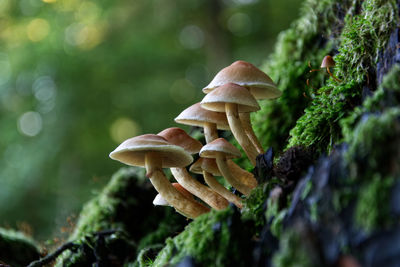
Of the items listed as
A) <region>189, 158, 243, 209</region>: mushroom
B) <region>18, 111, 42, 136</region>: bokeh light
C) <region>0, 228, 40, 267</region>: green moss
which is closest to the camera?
<region>189, 158, 243, 209</region>: mushroom

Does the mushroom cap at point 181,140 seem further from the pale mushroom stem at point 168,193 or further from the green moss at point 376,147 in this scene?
the green moss at point 376,147

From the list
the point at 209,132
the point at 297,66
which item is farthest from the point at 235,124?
the point at 297,66

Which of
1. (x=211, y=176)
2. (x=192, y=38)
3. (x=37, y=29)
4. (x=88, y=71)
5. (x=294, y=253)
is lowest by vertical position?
(x=294, y=253)

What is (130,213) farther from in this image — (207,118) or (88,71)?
(88,71)

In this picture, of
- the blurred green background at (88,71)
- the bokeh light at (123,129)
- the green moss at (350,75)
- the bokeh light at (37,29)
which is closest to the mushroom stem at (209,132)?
the green moss at (350,75)

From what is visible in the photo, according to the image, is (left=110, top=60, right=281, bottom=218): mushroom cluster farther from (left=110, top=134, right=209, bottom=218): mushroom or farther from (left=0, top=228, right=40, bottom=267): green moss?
(left=0, top=228, right=40, bottom=267): green moss

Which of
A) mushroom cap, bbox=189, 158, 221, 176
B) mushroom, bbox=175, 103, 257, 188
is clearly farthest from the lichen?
mushroom cap, bbox=189, 158, 221, 176
